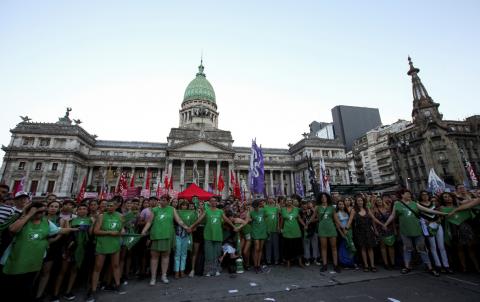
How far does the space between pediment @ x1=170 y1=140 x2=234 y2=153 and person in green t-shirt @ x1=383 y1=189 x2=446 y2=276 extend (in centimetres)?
3886

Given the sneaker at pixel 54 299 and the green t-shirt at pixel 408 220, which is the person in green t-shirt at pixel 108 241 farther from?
the green t-shirt at pixel 408 220

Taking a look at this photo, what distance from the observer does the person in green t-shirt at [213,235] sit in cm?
638

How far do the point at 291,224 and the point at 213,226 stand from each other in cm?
259

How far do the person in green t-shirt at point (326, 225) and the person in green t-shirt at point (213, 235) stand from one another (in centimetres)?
269

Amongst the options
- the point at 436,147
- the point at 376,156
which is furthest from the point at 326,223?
the point at 376,156

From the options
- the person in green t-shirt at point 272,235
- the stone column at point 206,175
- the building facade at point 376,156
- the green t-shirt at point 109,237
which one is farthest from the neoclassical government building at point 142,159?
the green t-shirt at point 109,237

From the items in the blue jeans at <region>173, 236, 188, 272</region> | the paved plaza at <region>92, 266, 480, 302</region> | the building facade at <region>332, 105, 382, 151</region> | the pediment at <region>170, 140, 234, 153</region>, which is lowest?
the paved plaza at <region>92, 266, 480, 302</region>

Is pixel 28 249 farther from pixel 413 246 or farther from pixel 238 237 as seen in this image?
pixel 413 246

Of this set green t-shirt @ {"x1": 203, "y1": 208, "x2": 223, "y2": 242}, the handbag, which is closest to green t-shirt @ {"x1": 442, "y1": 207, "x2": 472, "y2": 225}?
the handbag

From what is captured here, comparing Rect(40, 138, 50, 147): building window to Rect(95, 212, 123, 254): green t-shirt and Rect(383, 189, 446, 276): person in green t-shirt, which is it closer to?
Rect(95, 212, 123, 254): green t-shirt

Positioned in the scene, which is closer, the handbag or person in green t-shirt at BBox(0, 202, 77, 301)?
person in green t-shirt at BBox(0, 202, 77, 301)

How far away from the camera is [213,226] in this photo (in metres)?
6.48

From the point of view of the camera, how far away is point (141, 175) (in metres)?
45.8

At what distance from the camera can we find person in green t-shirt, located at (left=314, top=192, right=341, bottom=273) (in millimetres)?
6477
